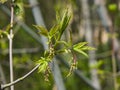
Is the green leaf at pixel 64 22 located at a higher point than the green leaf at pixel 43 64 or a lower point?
higher

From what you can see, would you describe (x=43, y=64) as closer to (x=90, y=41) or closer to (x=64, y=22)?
(x=64, y=22)

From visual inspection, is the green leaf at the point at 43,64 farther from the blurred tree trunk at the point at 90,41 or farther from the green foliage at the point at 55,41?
the blurred tree trunk at the point at 90,41

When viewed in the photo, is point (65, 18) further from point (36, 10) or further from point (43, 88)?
point (43, 88)

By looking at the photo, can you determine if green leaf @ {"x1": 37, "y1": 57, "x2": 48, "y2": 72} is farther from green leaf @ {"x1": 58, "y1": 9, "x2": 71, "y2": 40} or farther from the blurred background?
the blurred background

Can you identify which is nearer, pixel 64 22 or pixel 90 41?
pixel 64 22

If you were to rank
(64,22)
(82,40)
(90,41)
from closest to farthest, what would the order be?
(64,22), (90,41), (82,40)

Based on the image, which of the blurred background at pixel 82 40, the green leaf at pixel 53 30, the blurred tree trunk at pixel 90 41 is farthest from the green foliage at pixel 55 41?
the blurred tree trunk at pixel 90 41

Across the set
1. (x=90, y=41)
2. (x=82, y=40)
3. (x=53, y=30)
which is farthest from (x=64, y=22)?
(x=82, y=40)

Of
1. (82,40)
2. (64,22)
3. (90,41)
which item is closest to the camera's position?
(64,22)

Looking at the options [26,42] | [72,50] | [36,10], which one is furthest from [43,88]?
[72,50]

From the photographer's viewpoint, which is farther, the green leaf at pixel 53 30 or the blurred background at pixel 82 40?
the blurred background at pixel 82 40

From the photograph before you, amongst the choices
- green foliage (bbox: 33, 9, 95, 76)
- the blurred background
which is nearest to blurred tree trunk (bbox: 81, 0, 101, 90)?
the blurred background

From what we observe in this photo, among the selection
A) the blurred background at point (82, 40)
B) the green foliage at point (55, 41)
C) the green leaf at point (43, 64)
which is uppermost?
the green foliage at point (55, 41)

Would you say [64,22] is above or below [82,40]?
above
